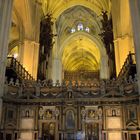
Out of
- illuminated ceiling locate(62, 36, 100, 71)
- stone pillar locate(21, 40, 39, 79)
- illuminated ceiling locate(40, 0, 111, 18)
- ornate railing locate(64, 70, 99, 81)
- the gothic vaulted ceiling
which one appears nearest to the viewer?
stone pillar locate(21, 40, 39, 79)

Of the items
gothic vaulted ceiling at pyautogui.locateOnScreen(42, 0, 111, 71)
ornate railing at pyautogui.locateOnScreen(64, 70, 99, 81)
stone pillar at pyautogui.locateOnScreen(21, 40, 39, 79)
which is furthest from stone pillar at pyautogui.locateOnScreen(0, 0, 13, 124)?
ornate railing at pyautogui.locateOnScreen(64, 70, 99, 81)

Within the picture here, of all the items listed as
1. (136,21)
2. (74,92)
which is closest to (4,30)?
(74,92)

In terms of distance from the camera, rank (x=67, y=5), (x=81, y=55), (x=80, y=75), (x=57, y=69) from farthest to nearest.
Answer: (x=81, y=55) → (x=80, y=75) → (x=57, y=69) → (x=67, y=5)

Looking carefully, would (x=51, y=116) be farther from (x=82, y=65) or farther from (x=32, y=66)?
(x=82, y=65)

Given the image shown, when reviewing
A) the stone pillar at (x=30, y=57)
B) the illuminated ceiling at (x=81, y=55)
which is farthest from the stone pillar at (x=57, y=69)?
the stone pillar at (x=30, y=57)

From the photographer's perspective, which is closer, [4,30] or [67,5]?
[4,30]

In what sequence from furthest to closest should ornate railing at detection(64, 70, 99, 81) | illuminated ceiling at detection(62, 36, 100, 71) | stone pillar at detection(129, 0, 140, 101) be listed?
illuminated ceiling at detection(62, 36, 100, 71) < ornate railing at detection(64, 70, 99, 81) < stone pillar at detection(129, 0, 140, 101)

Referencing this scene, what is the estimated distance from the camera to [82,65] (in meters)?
40.5

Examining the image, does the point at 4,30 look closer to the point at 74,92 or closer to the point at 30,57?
the point at 74,92

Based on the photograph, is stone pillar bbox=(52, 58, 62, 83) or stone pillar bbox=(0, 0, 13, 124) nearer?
stone pillar bbox=(0, 0, 13, 124)

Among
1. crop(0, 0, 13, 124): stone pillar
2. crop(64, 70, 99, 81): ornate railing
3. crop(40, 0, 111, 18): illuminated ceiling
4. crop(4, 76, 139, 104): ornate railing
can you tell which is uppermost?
crop(40, 0, 111, 18): illuminated ceiling

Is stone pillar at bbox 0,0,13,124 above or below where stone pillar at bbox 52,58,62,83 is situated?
below

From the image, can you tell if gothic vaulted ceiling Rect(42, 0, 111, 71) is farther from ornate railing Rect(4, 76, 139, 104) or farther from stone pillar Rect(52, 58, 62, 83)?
ornate railing Rect(4, 76, 139, 104)

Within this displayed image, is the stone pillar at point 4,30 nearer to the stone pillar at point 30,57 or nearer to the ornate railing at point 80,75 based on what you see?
the stone pillar at point 30,57
